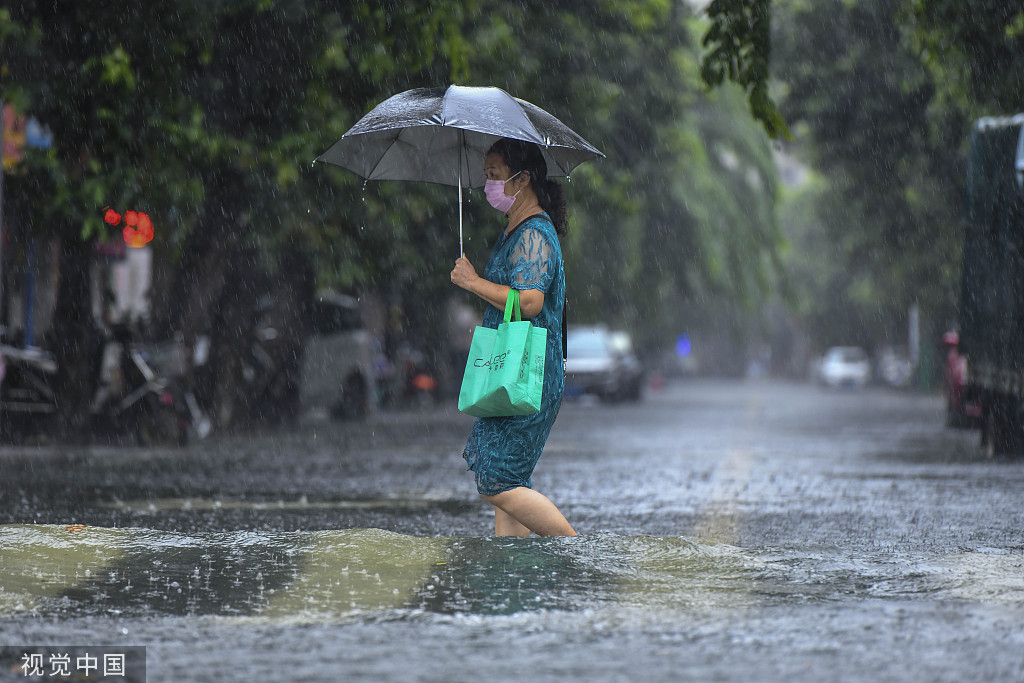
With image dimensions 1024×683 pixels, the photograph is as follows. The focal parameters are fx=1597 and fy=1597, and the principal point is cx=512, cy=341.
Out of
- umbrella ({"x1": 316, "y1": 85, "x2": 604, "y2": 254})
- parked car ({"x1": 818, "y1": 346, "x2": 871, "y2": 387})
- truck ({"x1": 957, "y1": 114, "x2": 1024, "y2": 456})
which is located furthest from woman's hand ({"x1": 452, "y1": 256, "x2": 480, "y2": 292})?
parked car ({"x1": 818, "y1": 346, "x2": 871, "y2": 387})

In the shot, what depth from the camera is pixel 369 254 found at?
19016 millimetres

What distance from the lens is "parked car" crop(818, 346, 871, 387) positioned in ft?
204

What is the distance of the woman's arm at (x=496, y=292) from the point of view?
598 cm

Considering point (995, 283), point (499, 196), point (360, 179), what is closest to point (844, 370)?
point (360, 179)

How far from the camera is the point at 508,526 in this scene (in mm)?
6359

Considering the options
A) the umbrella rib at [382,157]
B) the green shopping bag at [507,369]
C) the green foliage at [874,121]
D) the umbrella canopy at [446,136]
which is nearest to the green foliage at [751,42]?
the umbrella canopy at [446,136]

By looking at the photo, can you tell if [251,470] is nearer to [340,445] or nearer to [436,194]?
[340,445]

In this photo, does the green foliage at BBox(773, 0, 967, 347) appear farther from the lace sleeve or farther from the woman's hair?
the lace sleeve

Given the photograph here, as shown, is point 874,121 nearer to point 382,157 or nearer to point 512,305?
point 382,157

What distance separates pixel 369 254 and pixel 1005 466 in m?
8.74

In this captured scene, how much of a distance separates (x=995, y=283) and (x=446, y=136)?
25.1ft

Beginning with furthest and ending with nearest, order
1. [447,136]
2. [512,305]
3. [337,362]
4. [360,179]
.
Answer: [337,362] → [360,179] → [447,136] → [512,305]

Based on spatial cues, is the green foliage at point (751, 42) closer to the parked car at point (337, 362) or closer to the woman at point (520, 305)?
the woman at point (520, 305)

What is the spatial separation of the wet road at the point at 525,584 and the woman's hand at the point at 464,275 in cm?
100
